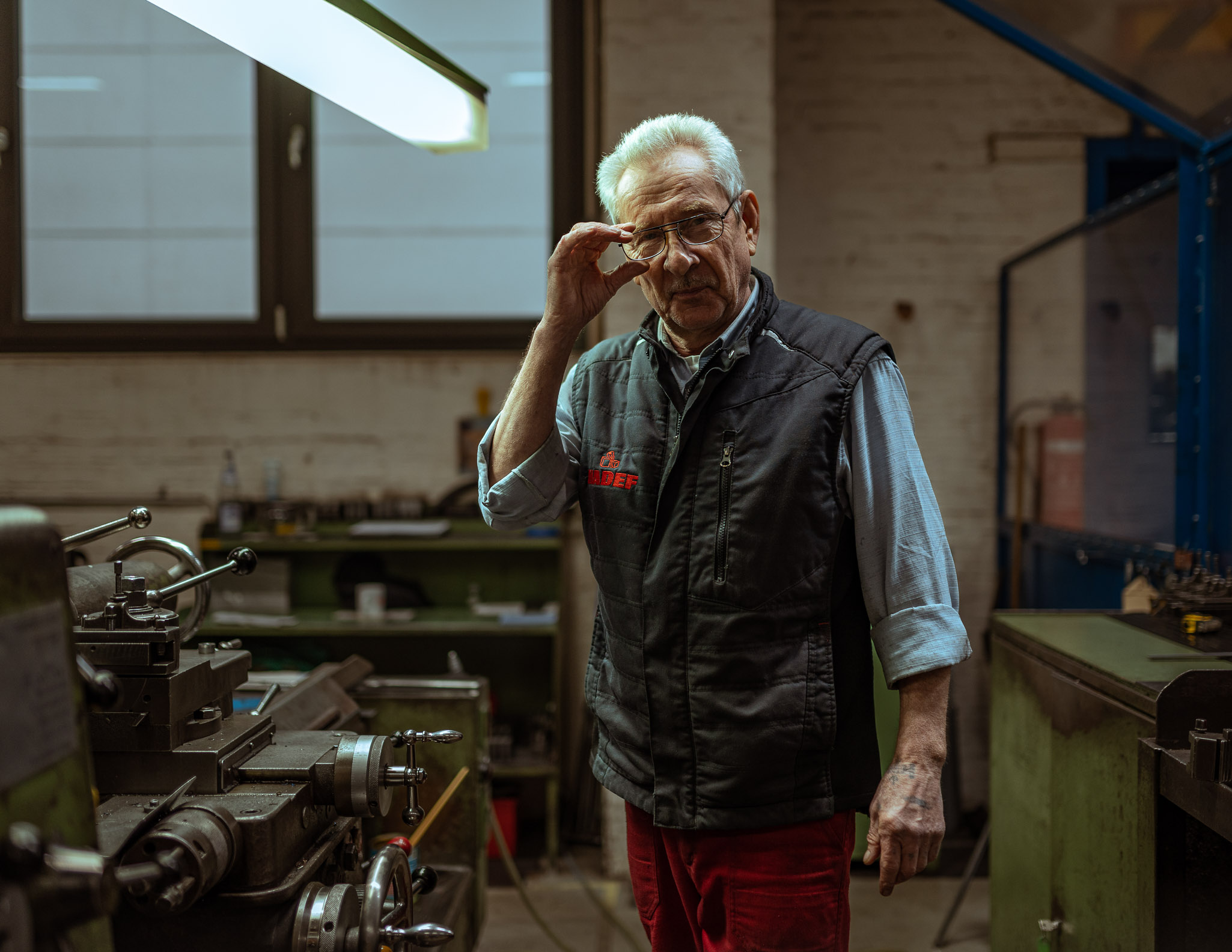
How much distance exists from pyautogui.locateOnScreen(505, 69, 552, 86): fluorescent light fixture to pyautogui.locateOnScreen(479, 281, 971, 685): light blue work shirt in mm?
2475

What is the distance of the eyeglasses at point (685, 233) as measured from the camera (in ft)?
4.26

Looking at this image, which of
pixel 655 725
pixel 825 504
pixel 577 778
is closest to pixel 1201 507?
pixel 825 504

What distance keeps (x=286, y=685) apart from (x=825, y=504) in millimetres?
1015

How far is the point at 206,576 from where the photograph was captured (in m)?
1.23

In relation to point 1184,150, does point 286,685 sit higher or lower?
lower

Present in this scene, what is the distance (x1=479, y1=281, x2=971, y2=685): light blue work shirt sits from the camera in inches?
45.7

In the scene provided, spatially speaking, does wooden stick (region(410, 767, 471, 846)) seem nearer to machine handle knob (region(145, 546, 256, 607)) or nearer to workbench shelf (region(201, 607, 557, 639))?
machine handle knob (region(145, 546, 256, 607))

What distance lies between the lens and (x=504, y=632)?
306cm

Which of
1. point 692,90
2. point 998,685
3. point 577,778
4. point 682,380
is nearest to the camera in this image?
point 682,380

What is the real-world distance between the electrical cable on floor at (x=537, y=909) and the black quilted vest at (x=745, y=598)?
3.28 ft

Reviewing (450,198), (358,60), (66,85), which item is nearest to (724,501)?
(358,60)

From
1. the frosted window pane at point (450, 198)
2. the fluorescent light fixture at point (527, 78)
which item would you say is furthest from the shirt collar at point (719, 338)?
the fluorescent light fixture at point (527, 78)

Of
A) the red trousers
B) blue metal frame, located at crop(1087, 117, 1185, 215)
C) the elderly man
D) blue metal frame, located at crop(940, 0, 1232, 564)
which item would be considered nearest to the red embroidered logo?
the elderly man

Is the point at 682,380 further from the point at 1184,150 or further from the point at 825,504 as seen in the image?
the point at 1184,150
